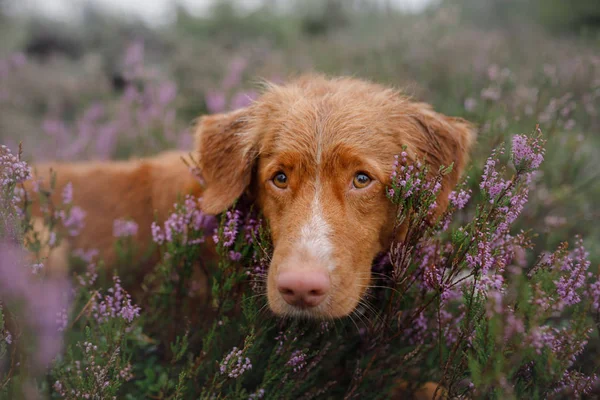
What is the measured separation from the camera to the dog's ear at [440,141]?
2.76m

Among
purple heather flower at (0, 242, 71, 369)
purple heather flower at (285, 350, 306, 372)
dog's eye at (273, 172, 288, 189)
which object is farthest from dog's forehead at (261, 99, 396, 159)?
purple heather flower at (0, 242, 71, 369)

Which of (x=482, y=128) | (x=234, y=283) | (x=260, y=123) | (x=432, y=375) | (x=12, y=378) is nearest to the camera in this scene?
(x=12, y=378)

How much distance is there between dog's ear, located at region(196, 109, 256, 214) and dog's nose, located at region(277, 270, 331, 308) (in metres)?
0.75

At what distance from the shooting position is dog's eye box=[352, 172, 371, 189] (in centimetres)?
246

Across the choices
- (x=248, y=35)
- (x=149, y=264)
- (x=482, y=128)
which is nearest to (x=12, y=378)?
(x=149, y=264)

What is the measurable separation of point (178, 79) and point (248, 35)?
415 cm

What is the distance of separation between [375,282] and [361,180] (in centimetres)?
64

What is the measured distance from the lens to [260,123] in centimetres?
292

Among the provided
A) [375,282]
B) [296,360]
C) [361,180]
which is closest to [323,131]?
[361,180]

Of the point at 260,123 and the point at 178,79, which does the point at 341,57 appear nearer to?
the point at 178,79

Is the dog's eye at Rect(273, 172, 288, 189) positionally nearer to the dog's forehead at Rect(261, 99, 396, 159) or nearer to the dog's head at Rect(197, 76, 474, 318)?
the dog's head at Rect(197, 76, 474, 318)

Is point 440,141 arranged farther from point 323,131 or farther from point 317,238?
point 317,238

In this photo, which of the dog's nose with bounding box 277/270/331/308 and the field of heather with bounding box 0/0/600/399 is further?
the dog's nose with bounding box 277/270/331/308

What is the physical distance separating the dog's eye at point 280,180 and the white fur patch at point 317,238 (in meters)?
0.28
